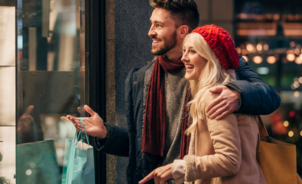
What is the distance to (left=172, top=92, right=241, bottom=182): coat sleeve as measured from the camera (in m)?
1.74

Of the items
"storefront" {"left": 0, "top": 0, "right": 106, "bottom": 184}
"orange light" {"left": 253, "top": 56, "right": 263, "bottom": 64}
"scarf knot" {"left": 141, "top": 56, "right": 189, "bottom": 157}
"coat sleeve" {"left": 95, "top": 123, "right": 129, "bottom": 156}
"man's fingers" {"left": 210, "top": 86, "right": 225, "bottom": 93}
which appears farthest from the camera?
"orange light" {"left": 253, "top": 56, "right": 263, "bottom": 64}

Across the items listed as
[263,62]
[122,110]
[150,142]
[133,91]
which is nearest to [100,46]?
[122,110]

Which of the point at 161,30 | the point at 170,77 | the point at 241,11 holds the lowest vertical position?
the point at 170,77

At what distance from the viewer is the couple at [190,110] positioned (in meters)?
1.79

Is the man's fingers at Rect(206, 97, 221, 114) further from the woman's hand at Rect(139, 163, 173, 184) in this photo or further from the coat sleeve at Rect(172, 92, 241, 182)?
the woman's hand at Rect(139, 163, 173, 184)

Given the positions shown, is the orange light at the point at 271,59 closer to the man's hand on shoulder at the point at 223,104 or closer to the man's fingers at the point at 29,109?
the man's hand on shoulder at the point at 223,104

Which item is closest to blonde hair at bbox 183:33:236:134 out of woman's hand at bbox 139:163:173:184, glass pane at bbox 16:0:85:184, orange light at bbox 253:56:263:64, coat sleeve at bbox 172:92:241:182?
coat sleeve at bbox 172:92:241:182

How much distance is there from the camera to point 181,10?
261 cm

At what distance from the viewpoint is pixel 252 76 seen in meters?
2.26

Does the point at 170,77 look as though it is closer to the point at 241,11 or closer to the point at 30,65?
the point at 30,65

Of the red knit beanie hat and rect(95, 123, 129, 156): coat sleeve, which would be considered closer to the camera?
the red knit beanie hat

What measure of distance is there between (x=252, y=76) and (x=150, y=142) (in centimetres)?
97

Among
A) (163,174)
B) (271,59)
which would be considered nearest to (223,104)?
(163,174)

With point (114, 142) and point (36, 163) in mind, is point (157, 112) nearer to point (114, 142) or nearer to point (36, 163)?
point (114, 142)
